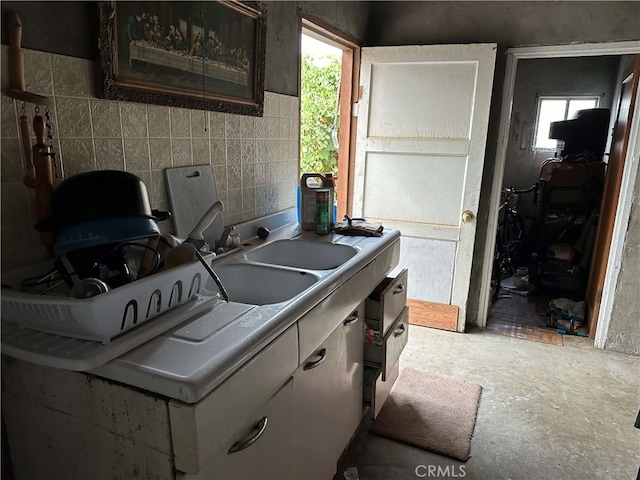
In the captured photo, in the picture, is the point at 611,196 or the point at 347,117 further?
the point at 347,117

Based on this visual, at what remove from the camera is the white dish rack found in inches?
30.5

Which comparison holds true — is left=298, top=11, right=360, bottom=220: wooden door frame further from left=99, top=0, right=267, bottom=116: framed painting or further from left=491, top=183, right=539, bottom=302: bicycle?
left=491, top=183, right=539, bottom=302: bicycle

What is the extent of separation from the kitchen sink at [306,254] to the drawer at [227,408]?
70cm

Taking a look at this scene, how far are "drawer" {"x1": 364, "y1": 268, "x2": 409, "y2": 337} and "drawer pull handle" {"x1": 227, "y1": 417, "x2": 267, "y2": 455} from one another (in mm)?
823

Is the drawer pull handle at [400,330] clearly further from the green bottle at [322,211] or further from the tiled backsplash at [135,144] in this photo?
the tiled backsplash at [135,144]

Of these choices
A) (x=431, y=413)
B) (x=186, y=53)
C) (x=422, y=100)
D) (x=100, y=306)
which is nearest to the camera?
(x=100, y=306)

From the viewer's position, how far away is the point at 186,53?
1.41m

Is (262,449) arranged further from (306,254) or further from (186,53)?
(186,53)

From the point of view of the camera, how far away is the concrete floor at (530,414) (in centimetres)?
176

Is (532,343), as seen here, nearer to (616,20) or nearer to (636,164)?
(636,164)

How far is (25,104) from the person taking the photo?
996 millimetres

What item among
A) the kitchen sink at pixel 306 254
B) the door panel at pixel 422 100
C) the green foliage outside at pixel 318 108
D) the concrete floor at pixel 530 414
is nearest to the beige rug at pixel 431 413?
the concrete floor at pixel 530 414

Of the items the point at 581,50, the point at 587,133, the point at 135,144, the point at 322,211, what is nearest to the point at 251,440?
the point at 135,144

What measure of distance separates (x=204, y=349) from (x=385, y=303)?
3.32 ft
